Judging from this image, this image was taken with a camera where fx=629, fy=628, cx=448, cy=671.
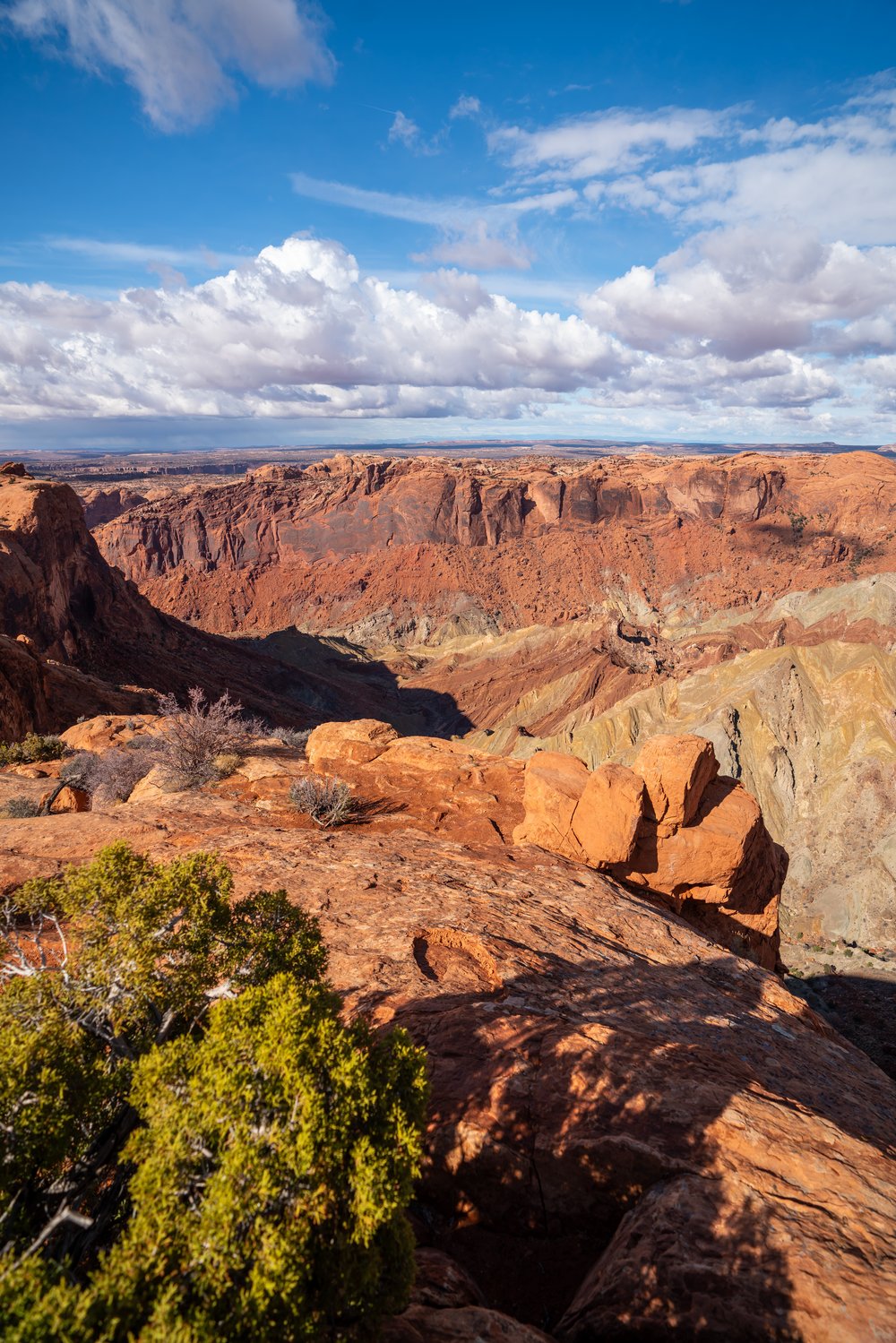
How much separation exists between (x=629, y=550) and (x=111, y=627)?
81.0 metres

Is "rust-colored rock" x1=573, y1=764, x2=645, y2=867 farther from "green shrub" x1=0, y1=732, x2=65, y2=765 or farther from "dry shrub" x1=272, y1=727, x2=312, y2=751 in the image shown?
"green shrub" x1=0, y1=732, x2=65, y2=765

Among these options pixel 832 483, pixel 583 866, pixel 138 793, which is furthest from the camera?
pixel 832 483

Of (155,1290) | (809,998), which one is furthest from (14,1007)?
(809,998)

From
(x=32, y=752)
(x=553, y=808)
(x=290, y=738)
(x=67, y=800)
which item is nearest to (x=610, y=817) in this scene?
(x=553, y=808)

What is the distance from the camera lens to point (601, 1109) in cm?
586

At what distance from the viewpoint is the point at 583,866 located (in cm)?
1374

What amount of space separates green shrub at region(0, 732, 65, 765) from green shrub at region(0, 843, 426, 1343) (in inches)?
767

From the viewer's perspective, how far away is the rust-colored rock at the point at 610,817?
13875 mm

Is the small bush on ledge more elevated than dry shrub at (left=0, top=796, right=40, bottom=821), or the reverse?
the small bush on ledge

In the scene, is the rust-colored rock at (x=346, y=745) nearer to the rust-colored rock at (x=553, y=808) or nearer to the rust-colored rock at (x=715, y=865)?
the rust-colored rock at (x=553, y=808)

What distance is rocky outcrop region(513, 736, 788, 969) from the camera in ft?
46.1

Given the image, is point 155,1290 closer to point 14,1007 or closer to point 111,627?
point 14,1007

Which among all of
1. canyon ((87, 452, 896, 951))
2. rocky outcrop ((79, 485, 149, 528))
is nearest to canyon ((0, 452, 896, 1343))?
canyon ((87, 452, 896, 951))

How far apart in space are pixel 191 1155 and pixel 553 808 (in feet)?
39.2
